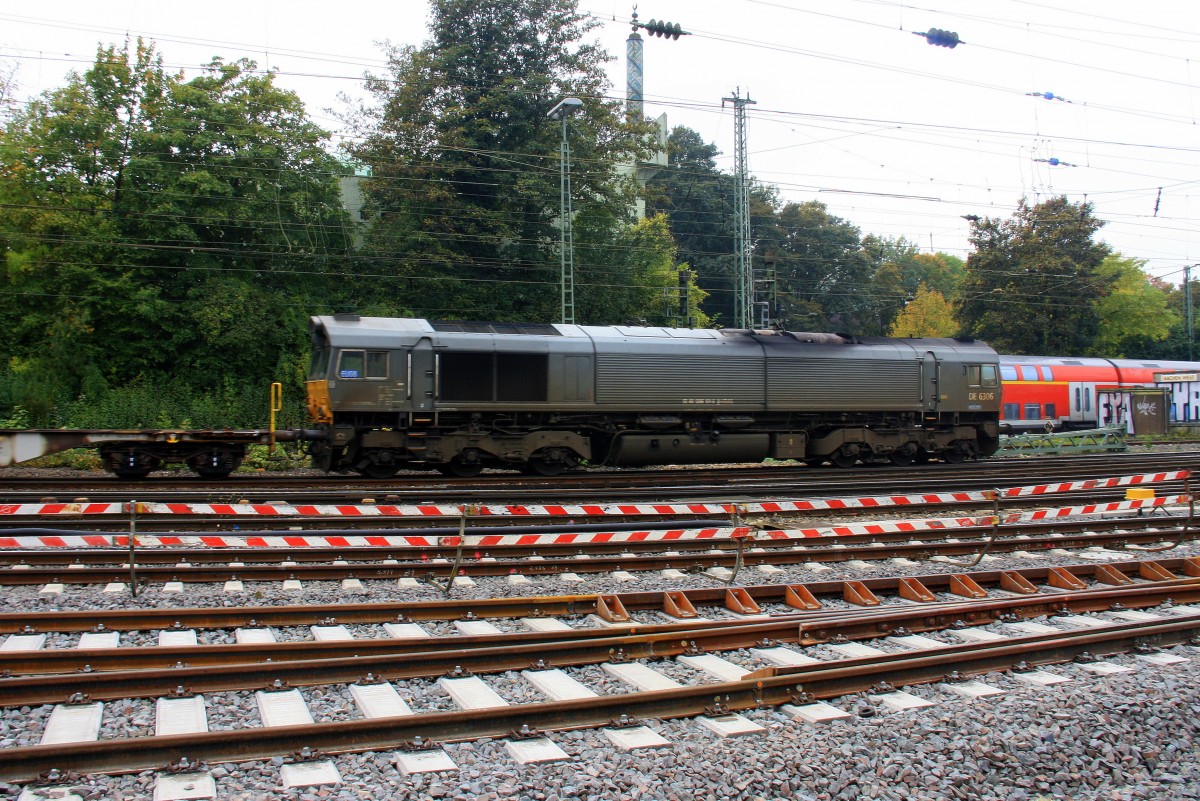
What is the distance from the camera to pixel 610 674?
20.6 ft

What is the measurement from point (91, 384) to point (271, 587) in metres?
22.9

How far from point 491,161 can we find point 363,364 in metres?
17.9

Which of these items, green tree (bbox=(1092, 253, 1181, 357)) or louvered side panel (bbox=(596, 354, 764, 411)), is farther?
green tree (bbox=(1092, 253, 1181, 357))

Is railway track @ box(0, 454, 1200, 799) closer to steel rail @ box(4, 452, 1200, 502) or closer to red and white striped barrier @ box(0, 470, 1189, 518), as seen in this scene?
red and white striped barrier @ box(0, 470, 1189, 518)

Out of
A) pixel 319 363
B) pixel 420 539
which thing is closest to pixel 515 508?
pixel 420 539

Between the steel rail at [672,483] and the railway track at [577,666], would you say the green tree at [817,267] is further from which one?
the railway track at [577,666]

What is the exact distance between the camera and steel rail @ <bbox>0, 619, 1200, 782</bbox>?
4.47 metres

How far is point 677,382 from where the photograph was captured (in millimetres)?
19016

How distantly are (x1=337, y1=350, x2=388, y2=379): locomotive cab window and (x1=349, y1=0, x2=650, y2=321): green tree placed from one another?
13383mm

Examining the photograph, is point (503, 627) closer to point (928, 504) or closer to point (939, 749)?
point (939, 749)

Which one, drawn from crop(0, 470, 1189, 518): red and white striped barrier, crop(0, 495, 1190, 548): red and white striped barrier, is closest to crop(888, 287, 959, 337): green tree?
crop(0, 470, 1189, 518): red and white striped barrier

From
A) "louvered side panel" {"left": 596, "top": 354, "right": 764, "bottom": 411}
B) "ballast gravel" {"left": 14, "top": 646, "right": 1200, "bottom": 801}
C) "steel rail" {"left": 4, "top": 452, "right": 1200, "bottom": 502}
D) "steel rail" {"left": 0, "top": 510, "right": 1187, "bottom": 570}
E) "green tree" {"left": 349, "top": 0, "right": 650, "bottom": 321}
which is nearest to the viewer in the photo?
"ballast gravel" {"left": 14, "top": 646, "right": 1200, "bottom": 801}

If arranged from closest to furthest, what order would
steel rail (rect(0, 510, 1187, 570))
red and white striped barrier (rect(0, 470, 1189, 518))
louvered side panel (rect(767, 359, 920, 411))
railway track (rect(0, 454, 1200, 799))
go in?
railway track (rect(0, 454, 1200, 799))
steel rail (rect(0, 510, 1187, 570))
red and white striped barrier (rect(0, 470, 1189, 518))
louvered side panel (rect(767, 359, 920, 411))

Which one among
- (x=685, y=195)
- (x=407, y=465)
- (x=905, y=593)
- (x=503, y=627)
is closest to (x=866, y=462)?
(x=407, y=465)
